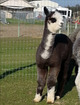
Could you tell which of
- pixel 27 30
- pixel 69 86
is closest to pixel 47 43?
pixel 69 86

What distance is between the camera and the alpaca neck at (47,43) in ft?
17.5

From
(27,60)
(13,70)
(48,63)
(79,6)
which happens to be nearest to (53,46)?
(48,63)

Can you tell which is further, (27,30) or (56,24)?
(27,30)

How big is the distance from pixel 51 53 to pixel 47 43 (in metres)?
0.23

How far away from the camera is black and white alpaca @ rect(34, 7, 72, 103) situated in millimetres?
5230

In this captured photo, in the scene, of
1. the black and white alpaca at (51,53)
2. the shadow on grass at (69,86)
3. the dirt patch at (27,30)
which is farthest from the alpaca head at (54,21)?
the dirt patch at (27,30)

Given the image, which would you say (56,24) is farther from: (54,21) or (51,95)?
(51,95)

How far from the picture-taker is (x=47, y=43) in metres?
5.38

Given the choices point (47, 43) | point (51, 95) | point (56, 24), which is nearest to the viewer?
point (56, 24)

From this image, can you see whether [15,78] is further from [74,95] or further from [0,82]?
[74,95]

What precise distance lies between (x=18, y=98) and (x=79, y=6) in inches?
137

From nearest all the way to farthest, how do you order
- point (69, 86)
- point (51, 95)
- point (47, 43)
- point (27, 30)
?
point (47, 43) → point (51, 95) → point (69, 86) → point (27, 30)

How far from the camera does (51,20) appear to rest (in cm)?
519

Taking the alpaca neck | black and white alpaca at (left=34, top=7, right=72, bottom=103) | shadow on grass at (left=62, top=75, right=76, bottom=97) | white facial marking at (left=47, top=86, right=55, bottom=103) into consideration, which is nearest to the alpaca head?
black and white alpaca at (left=34, top=7, right=72, bottom=103)
